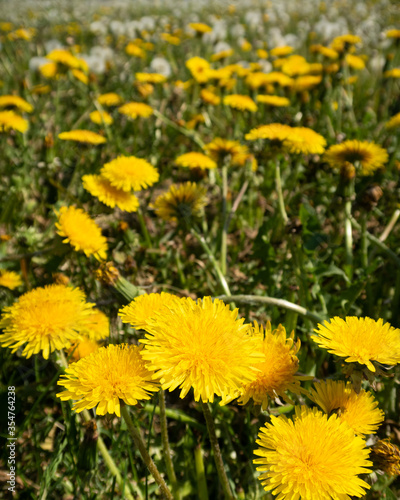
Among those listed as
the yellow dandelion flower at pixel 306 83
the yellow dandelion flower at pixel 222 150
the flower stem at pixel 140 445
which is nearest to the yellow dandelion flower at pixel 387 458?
the flower stem at pixel 140 445

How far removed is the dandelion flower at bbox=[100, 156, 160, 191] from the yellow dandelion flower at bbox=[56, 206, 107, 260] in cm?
22

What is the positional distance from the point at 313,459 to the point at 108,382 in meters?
0.38

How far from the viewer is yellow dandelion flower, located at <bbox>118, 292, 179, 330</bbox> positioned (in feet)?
2.96

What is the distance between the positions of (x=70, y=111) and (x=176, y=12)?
5.87m

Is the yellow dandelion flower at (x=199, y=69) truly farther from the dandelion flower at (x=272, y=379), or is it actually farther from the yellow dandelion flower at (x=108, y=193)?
the dandelion flower at (x=272, y=379)

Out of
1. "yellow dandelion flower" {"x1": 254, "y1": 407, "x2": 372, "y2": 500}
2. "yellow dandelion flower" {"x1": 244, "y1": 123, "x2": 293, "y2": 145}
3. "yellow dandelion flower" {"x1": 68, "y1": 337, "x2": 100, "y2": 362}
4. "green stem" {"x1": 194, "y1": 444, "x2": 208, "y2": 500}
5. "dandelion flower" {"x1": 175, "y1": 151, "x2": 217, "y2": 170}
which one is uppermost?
"yellow dandelion flower" {"x1": 244, "y1": 123, "x2": 293, "y2": 145}

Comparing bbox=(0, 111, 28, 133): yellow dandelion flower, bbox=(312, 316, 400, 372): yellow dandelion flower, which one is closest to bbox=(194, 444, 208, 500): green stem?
bbox=(312, 316, 400, 372): yellow dandelion flower

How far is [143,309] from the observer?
3.02ft

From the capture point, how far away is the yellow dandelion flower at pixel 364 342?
81 centimetres

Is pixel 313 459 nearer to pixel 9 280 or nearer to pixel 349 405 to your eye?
pixel 349 405

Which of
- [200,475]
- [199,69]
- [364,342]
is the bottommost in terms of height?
[200,475]

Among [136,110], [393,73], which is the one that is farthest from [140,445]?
[393,73]

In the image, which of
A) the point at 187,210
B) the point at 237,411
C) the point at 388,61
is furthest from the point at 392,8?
the point at 237,411

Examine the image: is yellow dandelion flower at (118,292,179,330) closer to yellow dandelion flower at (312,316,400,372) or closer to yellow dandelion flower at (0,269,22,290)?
yellow dandelion flower at (312,316,400,372)
